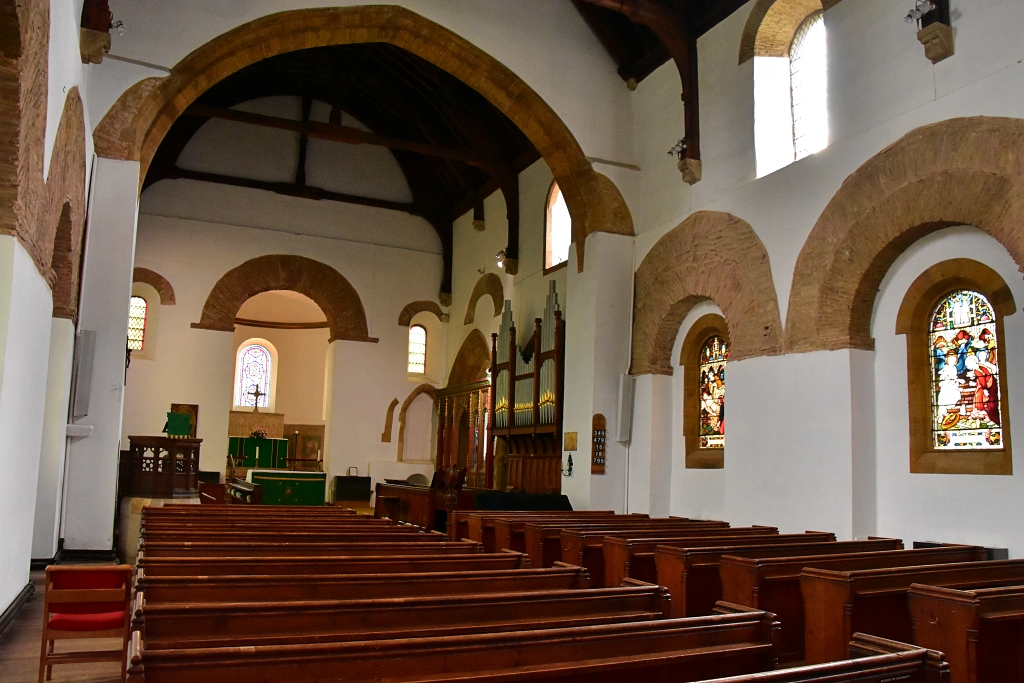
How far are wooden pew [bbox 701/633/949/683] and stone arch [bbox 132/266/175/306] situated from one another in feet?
49.7

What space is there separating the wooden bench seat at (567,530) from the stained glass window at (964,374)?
1.74 m

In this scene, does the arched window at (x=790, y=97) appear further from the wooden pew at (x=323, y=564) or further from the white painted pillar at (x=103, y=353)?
the white painted pillar at (x=103, y=353)

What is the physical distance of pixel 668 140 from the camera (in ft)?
35.7

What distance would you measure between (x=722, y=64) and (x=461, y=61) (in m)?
3.31

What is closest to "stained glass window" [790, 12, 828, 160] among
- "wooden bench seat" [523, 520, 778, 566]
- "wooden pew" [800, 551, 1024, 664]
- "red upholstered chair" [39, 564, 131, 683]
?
"wooden bench seat" [523, 520, 778, 566]

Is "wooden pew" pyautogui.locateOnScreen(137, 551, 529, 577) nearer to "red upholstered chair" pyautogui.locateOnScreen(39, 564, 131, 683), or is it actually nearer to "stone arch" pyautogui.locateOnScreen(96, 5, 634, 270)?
"red upholstered chair" pyautogui.locateOnScreen(39, 564, 131, 683)

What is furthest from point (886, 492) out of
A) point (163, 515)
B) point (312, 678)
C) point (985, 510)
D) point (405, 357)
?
point (405, 357)

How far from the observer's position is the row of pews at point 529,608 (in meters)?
2.33

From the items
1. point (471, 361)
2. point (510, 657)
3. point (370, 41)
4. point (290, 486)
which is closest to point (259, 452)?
point (290, 486)

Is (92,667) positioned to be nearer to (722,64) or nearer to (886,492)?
(886,492)

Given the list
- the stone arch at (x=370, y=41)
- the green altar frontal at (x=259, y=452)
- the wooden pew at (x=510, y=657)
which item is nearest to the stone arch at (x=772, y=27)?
the stone arch at (x=370, y=41)

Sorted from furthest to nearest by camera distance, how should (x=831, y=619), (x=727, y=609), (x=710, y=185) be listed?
1. (x=710, y=185)
2. (x=831, y=619)
3. (x=727, y=609)

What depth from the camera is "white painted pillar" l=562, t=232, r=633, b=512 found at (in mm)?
10703

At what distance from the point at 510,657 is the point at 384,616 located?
0.65 m
